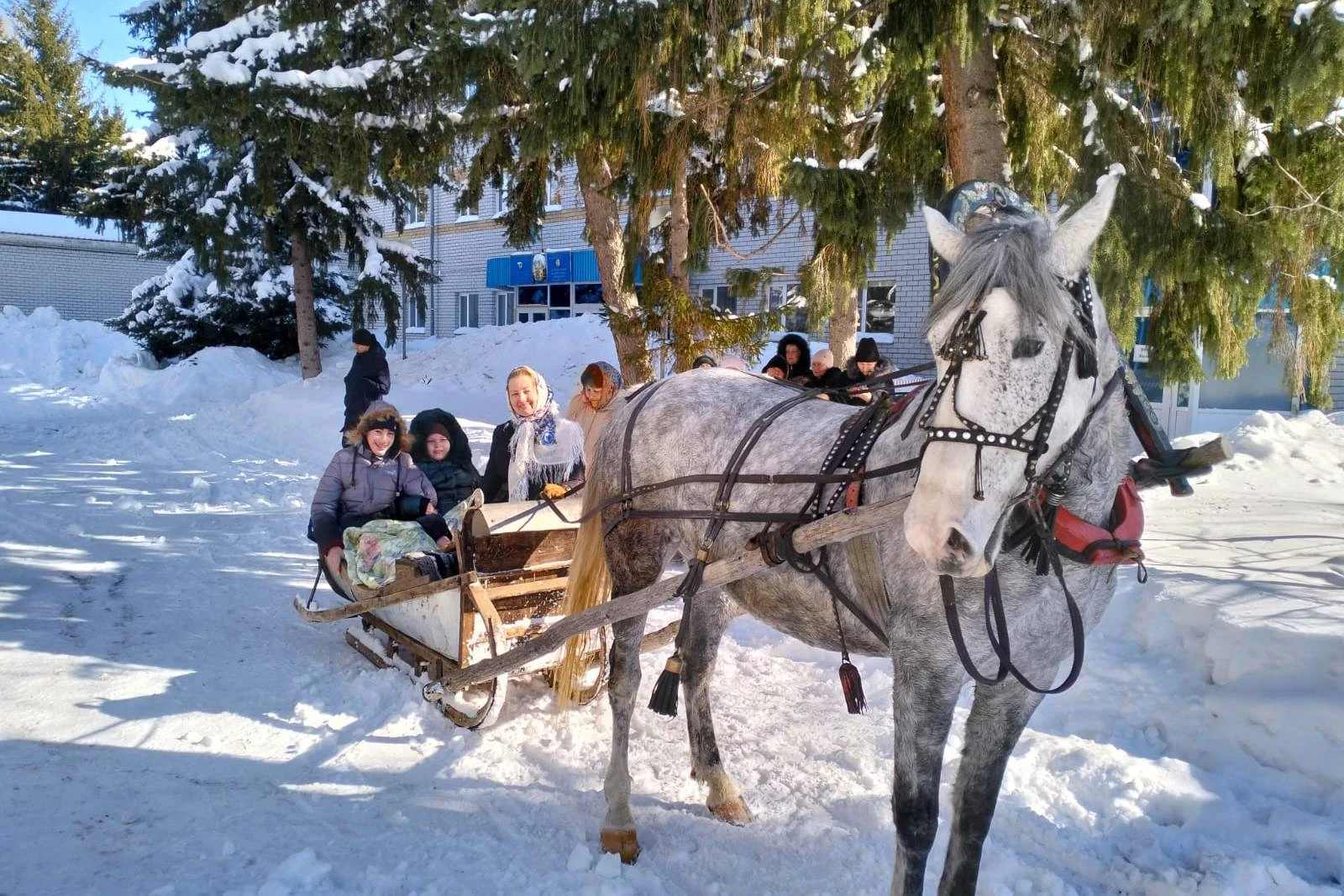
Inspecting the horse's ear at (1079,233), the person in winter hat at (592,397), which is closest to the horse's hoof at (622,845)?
the horse's ear at (1079,233)

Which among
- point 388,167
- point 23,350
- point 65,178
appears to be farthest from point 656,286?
point 65,178

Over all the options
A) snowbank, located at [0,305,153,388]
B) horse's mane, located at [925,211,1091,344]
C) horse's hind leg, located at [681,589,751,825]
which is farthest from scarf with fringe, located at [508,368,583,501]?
snowbank, located at [0,305,153,388]

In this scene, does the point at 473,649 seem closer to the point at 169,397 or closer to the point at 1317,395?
the point at 1317,395

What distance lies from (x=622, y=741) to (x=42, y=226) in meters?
33.7

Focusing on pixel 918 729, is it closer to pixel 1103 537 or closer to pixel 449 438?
pixel 1103 537

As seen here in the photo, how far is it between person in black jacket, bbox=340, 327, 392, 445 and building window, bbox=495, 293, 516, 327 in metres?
17.5

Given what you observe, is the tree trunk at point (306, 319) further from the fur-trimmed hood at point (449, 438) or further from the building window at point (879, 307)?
the fur-trimmed hood at point (449, 438)

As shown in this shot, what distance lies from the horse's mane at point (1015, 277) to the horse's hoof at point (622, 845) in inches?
89.7

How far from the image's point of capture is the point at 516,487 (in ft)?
16.9

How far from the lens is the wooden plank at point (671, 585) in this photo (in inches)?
94.8

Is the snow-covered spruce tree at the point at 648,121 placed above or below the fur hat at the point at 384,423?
above

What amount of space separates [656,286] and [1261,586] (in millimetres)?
5265

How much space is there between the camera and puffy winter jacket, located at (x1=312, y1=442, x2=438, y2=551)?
5.18 metres

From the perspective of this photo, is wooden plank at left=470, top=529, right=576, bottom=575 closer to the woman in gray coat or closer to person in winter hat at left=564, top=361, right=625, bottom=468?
the woman in gray coat
